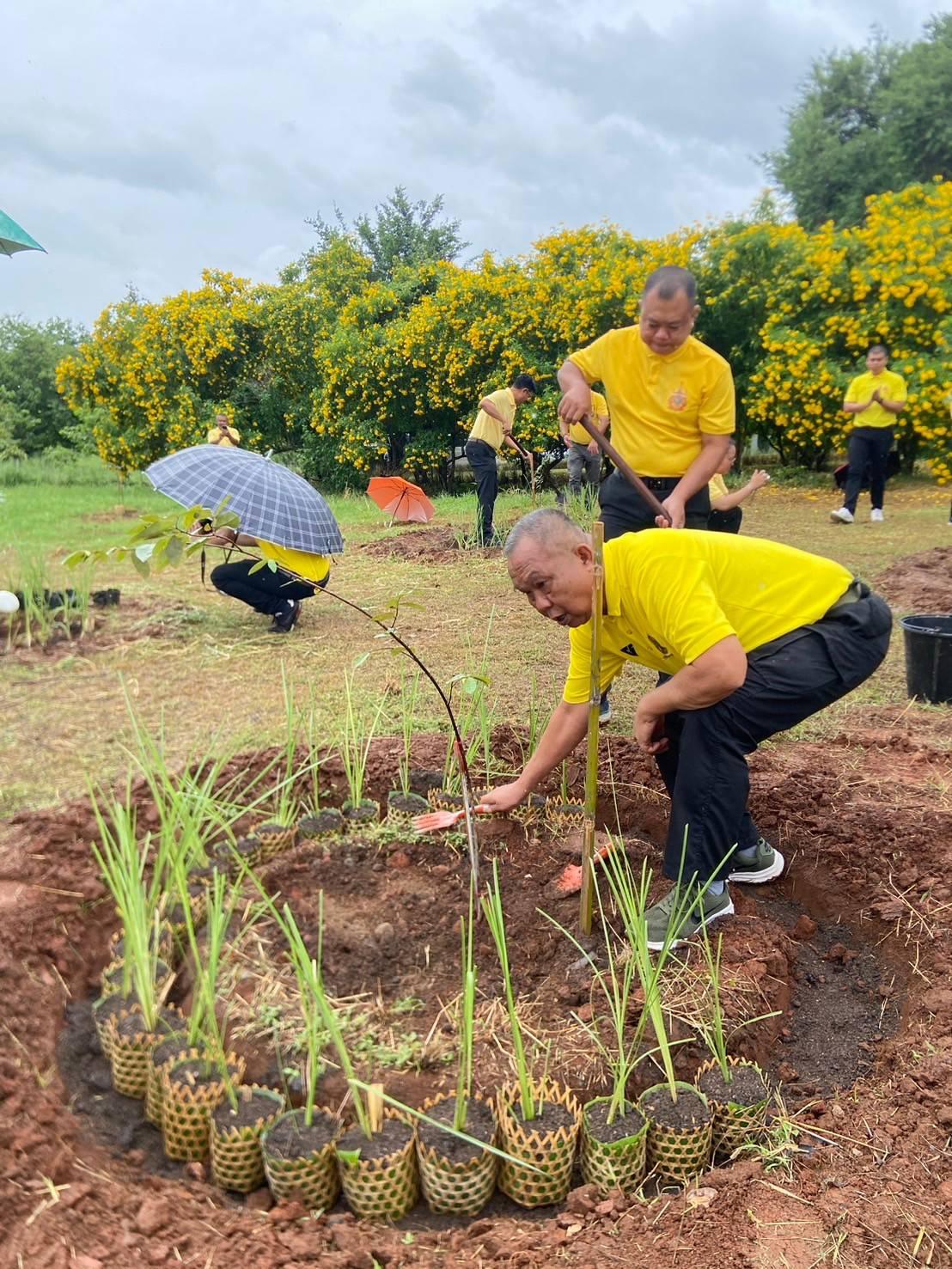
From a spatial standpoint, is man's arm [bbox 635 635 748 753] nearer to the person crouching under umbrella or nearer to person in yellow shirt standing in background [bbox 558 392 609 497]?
the person crouching under umbrella

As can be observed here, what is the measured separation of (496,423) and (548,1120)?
7101 mm

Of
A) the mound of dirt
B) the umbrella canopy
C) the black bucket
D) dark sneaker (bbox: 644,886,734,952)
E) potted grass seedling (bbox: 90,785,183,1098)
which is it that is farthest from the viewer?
the umbrella canopy

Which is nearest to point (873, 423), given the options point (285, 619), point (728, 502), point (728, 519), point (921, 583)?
point (921, 583)

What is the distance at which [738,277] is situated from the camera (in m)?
11.7

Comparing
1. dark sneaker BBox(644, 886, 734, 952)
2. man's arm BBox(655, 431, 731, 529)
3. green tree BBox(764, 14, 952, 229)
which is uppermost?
green tree BBox(764, 14, 952, 229)

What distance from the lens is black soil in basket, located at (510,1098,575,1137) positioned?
1656 millimetres

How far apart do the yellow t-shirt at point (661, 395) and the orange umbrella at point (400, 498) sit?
5747 mm

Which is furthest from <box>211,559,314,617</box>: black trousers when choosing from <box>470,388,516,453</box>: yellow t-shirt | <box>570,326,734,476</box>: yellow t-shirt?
<box>470,388,516,453</box>: yellow t-shirt

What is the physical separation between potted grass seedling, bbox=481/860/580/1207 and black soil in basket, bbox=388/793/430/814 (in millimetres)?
1131

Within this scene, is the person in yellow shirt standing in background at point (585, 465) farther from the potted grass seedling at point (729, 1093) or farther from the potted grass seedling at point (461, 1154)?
the potted grass seedling at point (461, 1154)

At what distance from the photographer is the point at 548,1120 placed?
168 centimetres

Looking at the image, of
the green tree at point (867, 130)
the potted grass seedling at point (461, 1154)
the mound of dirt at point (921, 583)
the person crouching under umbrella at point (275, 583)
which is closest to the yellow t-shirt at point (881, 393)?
the mound of dirt at point (921, 583)

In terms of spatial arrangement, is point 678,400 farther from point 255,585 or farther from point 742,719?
point 255,585

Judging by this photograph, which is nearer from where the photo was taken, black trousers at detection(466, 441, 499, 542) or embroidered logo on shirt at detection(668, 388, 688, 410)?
embroidered logo on shirt at detection(668, 388, 688, 410)
